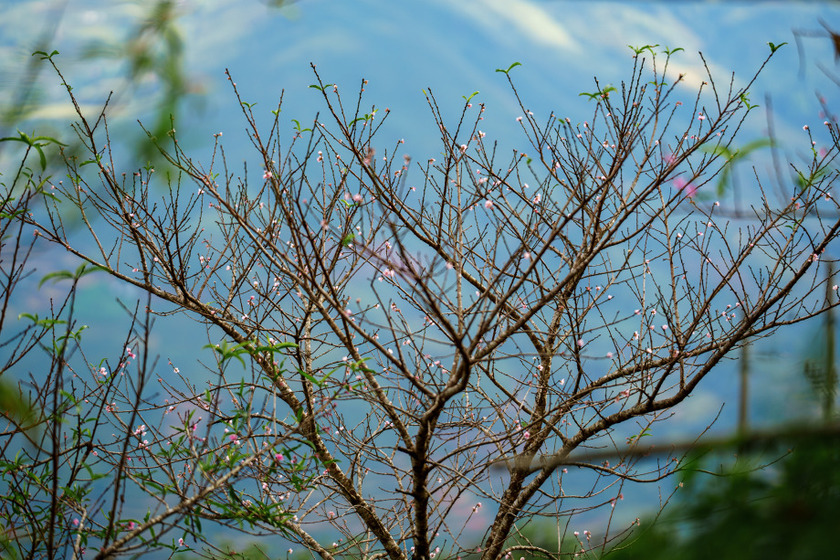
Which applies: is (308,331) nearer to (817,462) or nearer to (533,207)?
(533,207)

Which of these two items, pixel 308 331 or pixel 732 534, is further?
pixel 308 331

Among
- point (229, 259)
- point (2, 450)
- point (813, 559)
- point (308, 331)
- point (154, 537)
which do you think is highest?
point (229, 259)

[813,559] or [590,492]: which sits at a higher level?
[590,492]

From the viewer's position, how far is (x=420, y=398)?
7.62 feet

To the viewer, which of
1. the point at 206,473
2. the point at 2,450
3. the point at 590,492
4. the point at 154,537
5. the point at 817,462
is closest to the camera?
the point at 817,462

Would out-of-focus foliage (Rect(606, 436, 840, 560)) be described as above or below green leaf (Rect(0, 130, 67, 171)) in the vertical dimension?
below

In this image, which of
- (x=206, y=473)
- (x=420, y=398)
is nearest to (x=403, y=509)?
(x=420, y=398)

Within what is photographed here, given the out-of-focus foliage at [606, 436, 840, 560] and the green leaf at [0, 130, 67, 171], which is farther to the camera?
the green leaf at [0, 130, 67, 171]

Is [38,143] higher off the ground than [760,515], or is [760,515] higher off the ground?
[38,143]

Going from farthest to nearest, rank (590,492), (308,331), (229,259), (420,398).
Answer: (229,259), (308,331), (590,492), (420,398)

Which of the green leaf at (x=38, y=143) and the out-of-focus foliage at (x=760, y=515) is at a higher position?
the green leaf at (x=38, y=143)

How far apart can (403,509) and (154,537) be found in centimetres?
191

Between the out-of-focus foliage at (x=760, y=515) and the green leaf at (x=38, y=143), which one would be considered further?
the green leaf at (x=38, y=143)

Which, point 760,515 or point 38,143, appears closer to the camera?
point 760,515
